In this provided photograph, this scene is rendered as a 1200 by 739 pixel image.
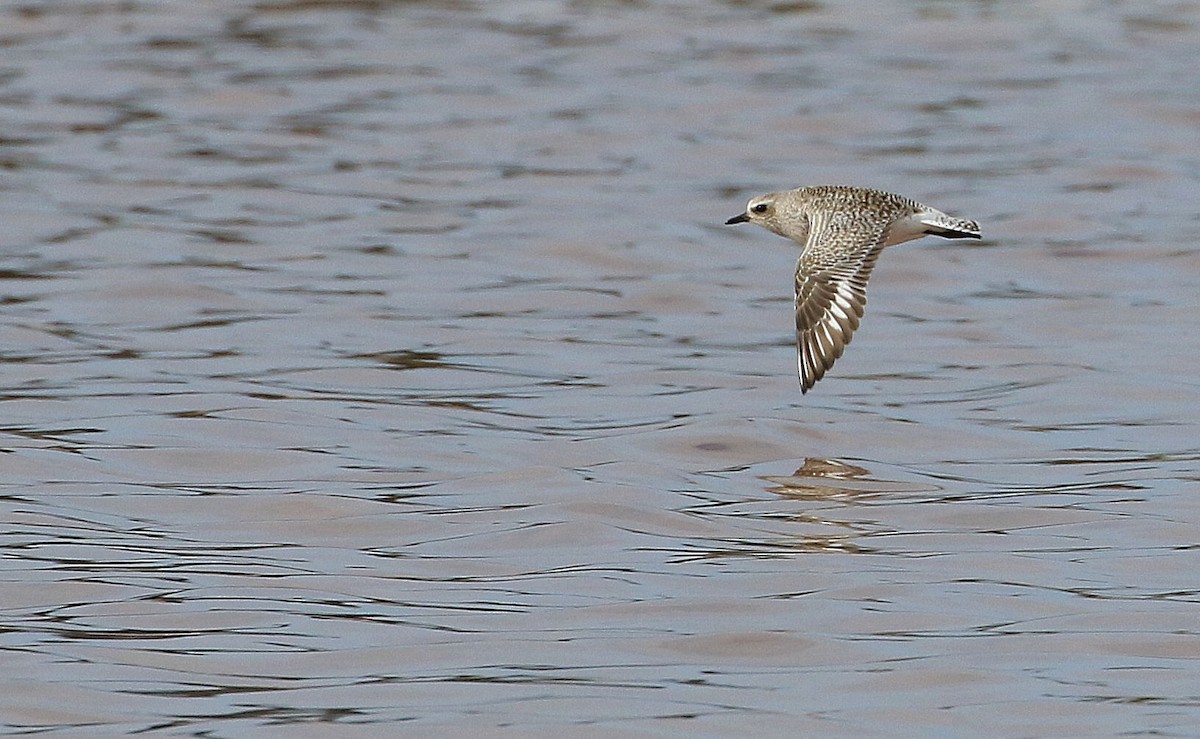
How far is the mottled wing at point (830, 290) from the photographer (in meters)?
8.80

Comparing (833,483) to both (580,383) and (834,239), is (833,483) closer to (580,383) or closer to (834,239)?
(834,239)

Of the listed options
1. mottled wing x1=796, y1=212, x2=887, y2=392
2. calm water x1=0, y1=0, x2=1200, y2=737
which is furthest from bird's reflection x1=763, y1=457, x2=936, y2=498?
mottled wing x1=796, y1=212, x2=887, y2=392

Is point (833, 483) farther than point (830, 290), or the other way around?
point (830, 290)

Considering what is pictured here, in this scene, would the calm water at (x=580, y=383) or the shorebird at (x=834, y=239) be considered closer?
the calm water at (x=580, y=383)

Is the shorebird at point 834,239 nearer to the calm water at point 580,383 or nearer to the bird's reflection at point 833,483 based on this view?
the bird's reflection at point 833,483

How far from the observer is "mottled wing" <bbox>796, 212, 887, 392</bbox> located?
346 inches

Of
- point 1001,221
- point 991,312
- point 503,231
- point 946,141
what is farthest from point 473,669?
point 946,141

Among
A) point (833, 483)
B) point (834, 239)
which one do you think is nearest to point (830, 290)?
point (834, 239)

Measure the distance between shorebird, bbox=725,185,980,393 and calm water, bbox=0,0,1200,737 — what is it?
51 centimetres

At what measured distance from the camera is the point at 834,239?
370 inches

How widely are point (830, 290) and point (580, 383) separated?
1.70 meters

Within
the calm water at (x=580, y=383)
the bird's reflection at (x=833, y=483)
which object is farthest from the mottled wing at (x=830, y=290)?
the calm water at (x=580, y=383)

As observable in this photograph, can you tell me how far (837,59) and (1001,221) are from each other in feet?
17.2

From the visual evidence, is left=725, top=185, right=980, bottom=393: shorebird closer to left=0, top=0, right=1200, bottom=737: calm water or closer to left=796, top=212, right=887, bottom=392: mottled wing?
left=796, top=212, right=887, bottom=392: mottled wing
